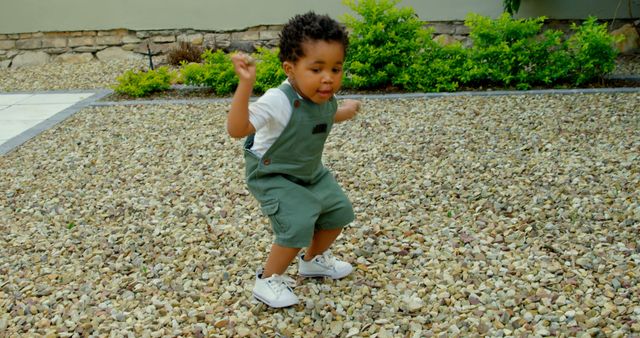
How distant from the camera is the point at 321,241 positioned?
8.20ft

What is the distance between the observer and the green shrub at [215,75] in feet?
20.7

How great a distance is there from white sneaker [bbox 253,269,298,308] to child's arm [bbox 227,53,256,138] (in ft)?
2.20

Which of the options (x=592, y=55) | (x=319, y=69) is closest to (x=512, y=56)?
(x=592, y=55)

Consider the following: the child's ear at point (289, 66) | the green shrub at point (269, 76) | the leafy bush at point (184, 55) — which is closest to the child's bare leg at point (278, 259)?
the child's ear at point (289, 66)

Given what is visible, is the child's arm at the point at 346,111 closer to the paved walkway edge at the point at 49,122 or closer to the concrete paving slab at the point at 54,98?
the paved walkway edge at the point at 49,122

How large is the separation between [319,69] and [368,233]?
47.4 inches

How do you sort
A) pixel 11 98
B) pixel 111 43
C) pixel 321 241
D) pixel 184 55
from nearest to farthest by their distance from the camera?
pixel 321 241
pixel 11 98
pixel 184 55
pixel 111 43

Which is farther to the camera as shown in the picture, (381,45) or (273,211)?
(381,45)

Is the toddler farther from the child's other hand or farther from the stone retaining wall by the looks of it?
the stone retaining wall

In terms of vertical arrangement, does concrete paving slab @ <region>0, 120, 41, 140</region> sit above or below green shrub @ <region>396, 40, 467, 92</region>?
below

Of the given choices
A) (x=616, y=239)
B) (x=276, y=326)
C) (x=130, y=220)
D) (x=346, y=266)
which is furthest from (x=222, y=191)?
(x=616, y=239)

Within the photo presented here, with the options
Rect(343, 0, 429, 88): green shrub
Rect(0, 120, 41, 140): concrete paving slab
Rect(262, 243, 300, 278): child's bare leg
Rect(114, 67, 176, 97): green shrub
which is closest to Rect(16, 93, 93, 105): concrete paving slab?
Rect(114, 67, 176, 97): green shrub

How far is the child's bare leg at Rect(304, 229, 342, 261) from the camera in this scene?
2465 mm

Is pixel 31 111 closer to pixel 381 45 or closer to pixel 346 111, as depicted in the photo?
pixel 381 45
